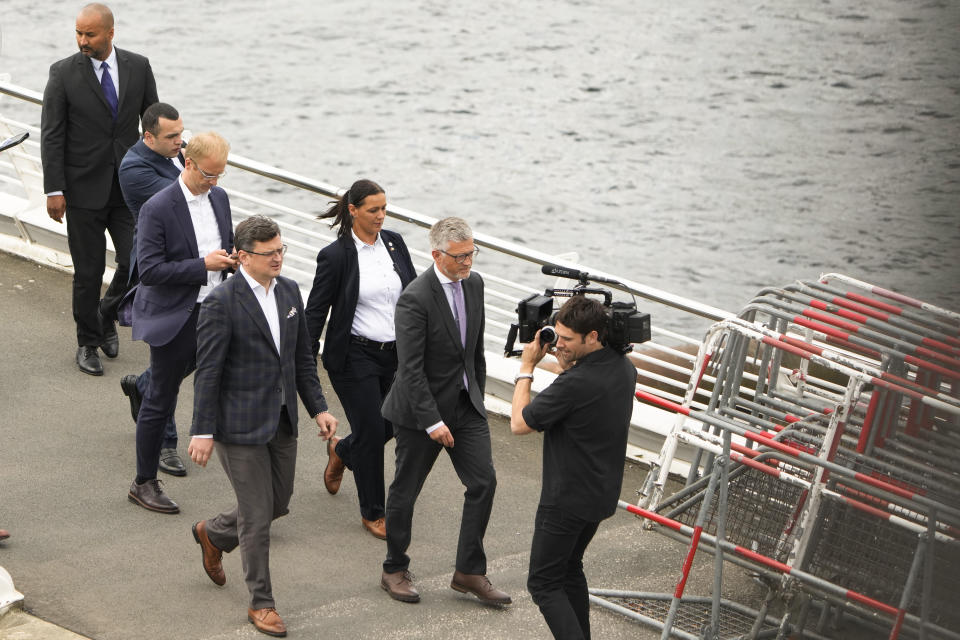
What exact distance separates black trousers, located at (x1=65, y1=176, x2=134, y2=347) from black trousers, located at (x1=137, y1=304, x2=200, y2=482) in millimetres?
1577

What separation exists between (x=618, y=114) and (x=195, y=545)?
28.5m

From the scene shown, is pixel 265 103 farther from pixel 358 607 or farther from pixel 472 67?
pixel 358 607

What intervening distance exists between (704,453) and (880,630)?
4.16 ft

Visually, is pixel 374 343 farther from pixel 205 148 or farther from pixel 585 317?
pixel 585 317

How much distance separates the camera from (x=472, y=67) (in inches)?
1384

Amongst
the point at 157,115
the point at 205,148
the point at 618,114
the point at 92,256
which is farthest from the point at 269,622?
the point at 618,114

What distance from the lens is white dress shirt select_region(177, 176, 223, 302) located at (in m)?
6.14

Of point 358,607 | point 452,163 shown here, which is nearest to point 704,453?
point 358,607

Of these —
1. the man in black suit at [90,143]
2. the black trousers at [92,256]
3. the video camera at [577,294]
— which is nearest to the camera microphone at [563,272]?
the video camera at [577,294]

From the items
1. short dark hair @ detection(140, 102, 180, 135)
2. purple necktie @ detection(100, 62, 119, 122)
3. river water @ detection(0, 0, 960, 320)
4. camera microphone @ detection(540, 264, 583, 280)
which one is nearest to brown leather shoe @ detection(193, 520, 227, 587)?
camera microphone @ detection(540, 264, 583, 280)

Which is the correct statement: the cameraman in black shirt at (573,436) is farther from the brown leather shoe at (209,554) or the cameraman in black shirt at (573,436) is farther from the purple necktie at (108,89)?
the purple necktie at (108,89)

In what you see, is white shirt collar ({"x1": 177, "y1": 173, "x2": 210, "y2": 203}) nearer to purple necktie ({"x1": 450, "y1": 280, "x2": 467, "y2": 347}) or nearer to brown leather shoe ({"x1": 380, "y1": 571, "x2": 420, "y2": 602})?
purple necktie ({"x1": 450, "y1": 280, "x2": 467, "y2": 347})

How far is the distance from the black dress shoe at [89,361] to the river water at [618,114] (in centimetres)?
1838

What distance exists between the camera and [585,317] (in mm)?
4691
